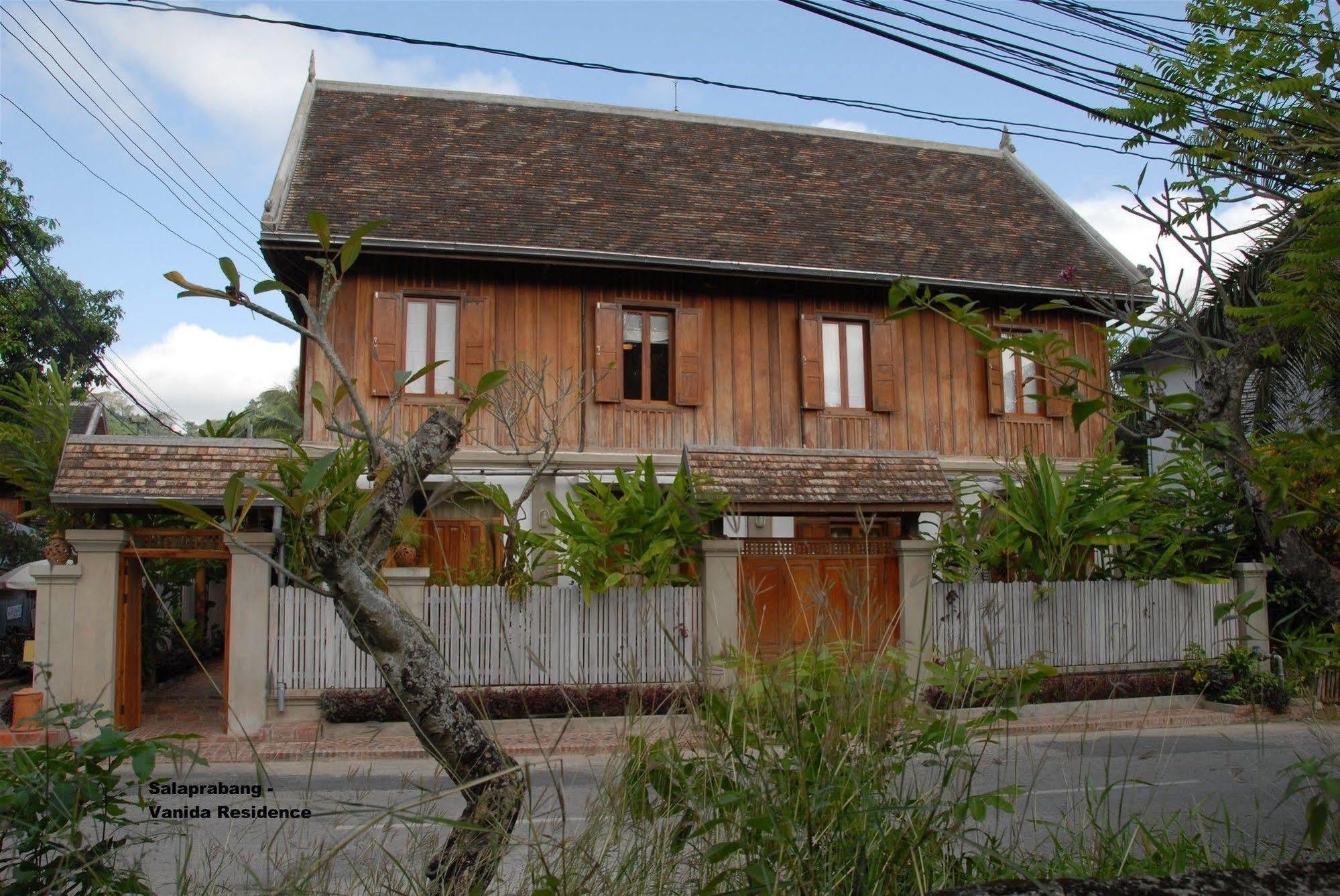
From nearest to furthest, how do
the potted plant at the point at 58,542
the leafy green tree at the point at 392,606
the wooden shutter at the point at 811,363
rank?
the leafy green tree at the point at 392,606, the potted plant at the point at 58,542, the wooden shutter at the point at 811,363

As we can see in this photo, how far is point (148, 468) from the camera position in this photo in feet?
38.9

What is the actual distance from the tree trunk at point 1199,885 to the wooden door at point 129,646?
442 inches

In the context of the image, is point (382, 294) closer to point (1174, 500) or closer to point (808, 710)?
point (1174, 500)

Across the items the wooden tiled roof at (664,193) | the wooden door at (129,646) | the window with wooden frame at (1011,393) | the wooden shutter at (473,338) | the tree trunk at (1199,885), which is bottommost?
the wooden door at (129,646)

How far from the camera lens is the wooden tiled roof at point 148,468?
1133cm

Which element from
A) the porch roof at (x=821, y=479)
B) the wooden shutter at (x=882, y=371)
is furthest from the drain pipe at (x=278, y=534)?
the wooden shutter at (x=882, y=371)

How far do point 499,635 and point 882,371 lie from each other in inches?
295

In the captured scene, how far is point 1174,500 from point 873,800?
13672mm

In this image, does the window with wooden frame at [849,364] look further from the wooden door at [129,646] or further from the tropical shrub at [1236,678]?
the wooden door at [129,646]

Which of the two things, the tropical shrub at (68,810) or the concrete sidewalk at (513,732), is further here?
the concrete sidewalk at (513,732)

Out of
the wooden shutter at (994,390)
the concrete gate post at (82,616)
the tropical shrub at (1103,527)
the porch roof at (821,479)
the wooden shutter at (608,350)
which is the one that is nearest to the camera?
the concrete gate post at (82,616)

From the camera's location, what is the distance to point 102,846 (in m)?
2.69

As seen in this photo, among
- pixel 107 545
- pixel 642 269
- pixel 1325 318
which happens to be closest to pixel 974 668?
pixel 1325 318

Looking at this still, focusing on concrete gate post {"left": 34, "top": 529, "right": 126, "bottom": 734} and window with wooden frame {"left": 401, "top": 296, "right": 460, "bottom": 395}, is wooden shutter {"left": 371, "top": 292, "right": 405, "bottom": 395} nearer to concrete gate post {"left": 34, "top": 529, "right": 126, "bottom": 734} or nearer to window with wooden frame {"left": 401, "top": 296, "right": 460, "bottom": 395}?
window with wooden frame {"left": 401, "top": 296, "right": 460, "bottom": 395}
